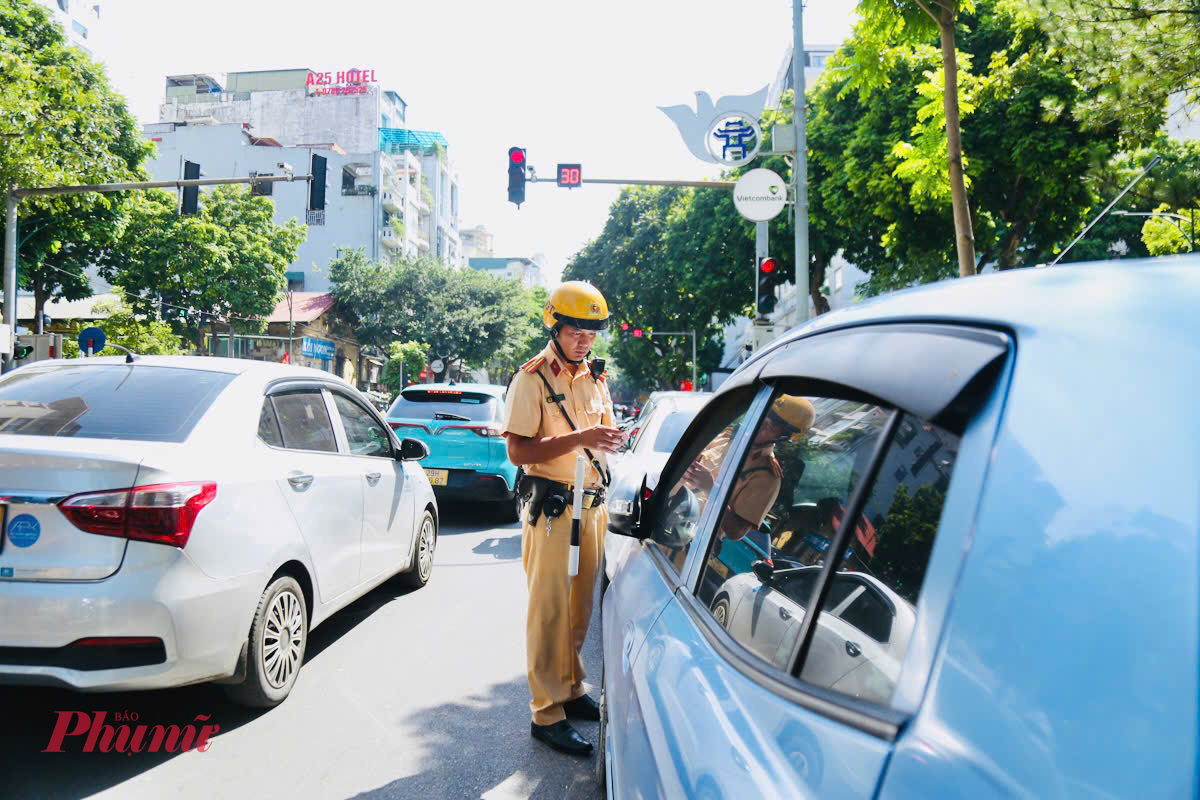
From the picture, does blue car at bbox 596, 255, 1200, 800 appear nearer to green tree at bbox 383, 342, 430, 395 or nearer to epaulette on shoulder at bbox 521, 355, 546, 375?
epaulette on shoulder at bbox 521, 355, 546, 375

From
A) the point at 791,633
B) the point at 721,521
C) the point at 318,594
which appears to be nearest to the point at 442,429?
the point at 318,594

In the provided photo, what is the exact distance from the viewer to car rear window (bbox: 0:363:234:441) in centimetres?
343

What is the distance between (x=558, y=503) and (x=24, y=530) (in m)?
1.97

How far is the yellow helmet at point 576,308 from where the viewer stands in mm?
3605

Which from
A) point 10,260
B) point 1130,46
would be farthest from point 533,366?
point 10,260

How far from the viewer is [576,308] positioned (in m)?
3.61

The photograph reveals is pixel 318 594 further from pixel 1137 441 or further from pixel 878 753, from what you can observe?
pixel 1137 441

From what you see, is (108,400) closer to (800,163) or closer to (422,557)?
(422,557)

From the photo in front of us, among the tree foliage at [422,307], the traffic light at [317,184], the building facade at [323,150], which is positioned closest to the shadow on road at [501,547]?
the traffic light at [317,184]

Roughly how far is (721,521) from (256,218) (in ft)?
130

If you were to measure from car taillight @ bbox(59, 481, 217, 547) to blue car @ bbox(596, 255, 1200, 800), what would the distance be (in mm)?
2350

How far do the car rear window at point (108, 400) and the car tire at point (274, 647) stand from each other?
2.83 feet

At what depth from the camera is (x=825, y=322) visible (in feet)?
4.98

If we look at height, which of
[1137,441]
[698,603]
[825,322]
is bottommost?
[698,603]
